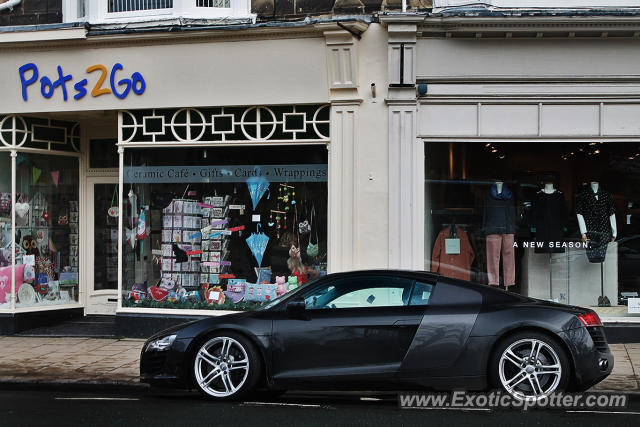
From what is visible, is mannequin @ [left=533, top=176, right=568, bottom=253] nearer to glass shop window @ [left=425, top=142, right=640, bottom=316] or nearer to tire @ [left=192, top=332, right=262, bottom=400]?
glass shop window @ [left=425, top=142, right=640, bottom=316]

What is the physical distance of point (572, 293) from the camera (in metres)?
11.6

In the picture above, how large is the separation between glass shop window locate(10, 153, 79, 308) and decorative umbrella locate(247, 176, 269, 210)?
3667 mm

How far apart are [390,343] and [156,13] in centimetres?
742

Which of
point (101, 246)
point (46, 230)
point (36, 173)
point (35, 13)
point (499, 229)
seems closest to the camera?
point (499, 229)

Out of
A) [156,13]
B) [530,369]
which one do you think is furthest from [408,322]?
[156,13]

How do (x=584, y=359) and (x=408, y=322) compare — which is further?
(x=408, y=322)

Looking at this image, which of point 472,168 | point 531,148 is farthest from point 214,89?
point 531,148

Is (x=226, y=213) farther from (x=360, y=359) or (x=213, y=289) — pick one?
(x=360, y=359)

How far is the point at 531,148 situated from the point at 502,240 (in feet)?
4.81

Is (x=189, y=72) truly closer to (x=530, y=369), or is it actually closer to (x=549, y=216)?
(x=549, y=216)

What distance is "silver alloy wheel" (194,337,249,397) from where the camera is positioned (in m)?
7.43

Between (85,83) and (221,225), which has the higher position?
(85,83)

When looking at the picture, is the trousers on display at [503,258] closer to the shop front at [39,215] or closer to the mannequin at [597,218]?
the mannequin at [597,218]

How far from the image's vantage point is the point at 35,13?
12664mm
